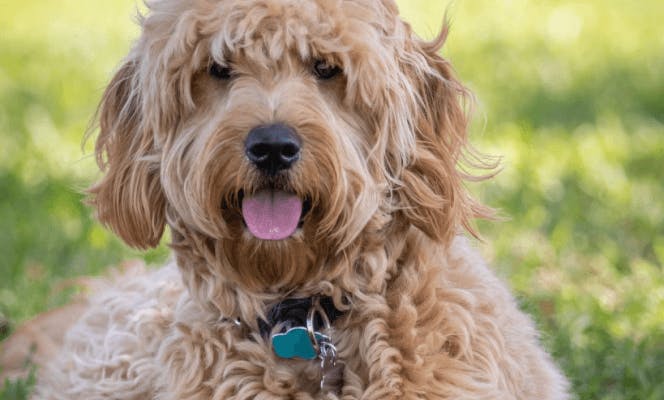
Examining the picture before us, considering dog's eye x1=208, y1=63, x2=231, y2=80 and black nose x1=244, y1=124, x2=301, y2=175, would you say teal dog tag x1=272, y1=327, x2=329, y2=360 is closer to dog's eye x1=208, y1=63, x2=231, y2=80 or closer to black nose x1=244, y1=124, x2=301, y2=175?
black nose x1=244, y1=124, x2=301, y2=175

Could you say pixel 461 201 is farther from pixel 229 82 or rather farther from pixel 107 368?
pixel 107 368

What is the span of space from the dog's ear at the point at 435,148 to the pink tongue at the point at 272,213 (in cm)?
47

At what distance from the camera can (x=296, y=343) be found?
173 inches

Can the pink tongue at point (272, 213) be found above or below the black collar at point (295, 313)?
above

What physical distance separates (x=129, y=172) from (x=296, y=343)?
0.89 metres

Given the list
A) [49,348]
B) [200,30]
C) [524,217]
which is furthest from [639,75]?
[200,30]

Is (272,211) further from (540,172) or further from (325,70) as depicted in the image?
(540,172)

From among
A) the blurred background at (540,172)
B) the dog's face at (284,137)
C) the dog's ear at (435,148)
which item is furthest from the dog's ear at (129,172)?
the dog's ear at (435,148)

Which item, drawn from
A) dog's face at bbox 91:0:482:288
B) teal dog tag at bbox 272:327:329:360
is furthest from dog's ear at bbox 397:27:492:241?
teal dog tag at bbox 272:327:329:360

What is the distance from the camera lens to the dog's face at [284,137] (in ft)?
13.3

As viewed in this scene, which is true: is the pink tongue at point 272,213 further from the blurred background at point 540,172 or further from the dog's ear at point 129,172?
the blurred background at point 540,172

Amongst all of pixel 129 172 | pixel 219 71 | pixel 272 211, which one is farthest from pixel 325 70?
pixel 129 172

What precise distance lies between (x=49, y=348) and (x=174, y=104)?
1956 millimetres

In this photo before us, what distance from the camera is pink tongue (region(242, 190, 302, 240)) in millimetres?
4117
